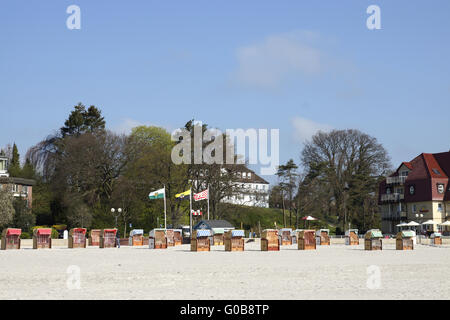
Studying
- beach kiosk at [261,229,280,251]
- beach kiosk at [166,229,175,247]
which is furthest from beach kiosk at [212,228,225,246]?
beach kiosk at [261,229,280,251]

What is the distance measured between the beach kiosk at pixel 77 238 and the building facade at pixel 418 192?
45471mm

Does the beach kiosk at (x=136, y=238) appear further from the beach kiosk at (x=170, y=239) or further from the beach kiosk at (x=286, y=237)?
the beach kiosk at (x=286, y=237)

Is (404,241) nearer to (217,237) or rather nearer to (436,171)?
(217,237)

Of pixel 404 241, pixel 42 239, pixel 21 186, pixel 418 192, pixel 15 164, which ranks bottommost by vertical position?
pixel 404 241

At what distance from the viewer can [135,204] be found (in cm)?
7188

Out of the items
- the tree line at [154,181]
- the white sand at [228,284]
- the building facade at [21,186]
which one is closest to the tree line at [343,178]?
the tree line at [154,181]

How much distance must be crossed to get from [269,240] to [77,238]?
1575 centimetres

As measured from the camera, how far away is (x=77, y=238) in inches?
1778

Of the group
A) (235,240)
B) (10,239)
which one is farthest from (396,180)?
(10,239)

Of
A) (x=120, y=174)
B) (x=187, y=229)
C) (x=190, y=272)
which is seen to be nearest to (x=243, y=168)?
(x=187, y=229)

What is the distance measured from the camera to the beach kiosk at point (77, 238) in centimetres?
4442
